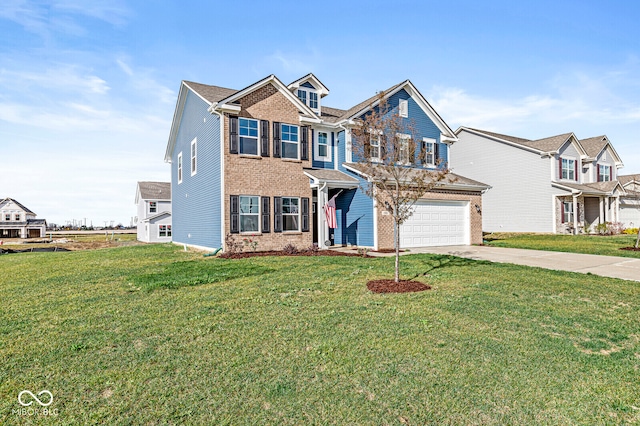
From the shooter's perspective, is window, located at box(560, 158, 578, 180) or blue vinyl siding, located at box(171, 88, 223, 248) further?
window, located at box(560, 158, 578, 180)

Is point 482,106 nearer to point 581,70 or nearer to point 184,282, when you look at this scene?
point 581,70

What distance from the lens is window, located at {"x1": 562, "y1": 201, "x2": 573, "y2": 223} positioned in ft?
84.5

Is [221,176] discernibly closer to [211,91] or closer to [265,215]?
[265,215]

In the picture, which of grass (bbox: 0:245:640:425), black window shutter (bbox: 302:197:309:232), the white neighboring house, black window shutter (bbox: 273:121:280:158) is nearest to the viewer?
grass (bbox: 0:245:640:425)

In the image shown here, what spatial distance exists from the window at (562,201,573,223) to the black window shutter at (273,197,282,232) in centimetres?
2222

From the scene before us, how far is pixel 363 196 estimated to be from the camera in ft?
53.1

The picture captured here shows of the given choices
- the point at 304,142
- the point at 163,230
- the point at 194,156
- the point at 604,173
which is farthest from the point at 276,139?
the point at 604,173

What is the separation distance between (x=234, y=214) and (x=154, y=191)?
2788cm

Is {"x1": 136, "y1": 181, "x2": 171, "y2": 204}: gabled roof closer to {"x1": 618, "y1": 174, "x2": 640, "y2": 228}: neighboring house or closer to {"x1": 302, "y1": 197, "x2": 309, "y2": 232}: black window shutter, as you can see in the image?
{"x1": 302, "y1": 197, "x2": 309, "y2": 232}: black window shutter

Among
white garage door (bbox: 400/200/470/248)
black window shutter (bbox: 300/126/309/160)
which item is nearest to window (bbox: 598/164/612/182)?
white garage door (bbox: 400/200/470/248)

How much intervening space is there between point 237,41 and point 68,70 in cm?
616

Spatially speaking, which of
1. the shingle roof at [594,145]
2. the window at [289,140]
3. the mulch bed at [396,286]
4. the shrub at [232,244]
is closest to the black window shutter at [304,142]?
the window at [289,140]

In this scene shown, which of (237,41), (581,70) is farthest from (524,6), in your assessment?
(237,41)

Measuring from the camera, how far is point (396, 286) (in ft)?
24.6
